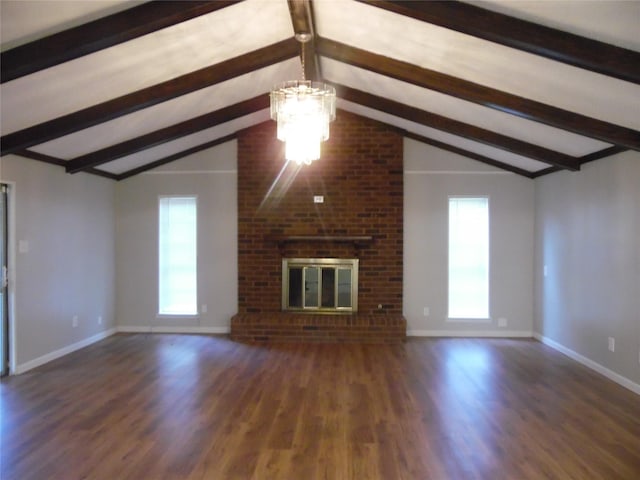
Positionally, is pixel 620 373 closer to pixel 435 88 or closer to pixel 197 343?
pixel 435 88

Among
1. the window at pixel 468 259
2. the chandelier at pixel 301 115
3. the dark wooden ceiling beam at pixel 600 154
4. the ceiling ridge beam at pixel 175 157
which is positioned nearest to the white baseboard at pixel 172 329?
the ceiling ridge beam at pixel 175 157

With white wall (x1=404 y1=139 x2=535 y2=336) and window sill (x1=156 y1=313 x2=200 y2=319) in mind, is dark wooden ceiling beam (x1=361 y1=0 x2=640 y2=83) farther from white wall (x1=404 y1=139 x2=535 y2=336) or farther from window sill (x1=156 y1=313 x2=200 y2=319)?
window sill (x1=156 y1=313 x2=200 y2=319)

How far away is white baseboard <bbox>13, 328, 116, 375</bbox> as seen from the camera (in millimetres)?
4301

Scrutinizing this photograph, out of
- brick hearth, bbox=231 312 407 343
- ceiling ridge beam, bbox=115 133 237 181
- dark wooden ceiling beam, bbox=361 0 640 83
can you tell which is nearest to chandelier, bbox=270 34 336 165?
dark wooden ceiling beam, bbox=361 0 640 83

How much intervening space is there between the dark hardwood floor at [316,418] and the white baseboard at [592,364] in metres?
0.10

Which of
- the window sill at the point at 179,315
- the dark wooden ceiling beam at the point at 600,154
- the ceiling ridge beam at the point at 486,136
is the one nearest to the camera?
the dark wooden ceiling beam at the point at 600,154

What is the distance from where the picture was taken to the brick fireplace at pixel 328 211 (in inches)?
232

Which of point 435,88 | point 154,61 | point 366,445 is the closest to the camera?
point 366,445

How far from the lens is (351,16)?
318 centimetres

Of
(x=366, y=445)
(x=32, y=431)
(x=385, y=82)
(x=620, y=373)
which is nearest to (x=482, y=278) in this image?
(x=620, y=373)

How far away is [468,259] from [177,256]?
4216mm

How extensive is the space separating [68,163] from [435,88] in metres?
4.22

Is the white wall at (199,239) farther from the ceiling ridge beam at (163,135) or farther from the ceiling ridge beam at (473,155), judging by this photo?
the ceiling ridge beam at (473,155)

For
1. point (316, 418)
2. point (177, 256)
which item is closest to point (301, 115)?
point (316, 418)
